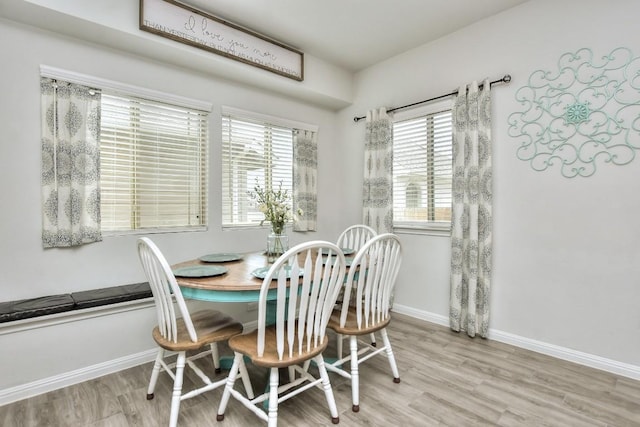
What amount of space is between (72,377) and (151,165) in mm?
1618

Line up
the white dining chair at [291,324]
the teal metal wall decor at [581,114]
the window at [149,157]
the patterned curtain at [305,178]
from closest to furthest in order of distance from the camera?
1. the white dining chair at [291,324]
2. the teal metal wall decor at [581,114]
3. the window at [149,157]
4. the patterned curtain at [305,178]

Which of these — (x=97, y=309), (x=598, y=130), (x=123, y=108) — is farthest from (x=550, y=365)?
(x=123, y=108)

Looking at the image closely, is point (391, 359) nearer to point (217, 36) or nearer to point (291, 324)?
point (291, 324)

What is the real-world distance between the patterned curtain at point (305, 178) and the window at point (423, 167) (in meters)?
0.92

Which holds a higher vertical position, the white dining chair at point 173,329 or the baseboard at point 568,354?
the white dining chair at point 173,329

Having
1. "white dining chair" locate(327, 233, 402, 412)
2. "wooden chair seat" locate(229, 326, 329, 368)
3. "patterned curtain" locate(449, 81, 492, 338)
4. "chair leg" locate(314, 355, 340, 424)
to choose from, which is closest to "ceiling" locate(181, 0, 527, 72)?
"patterned curtain" locate(449, 81, 492, 338)

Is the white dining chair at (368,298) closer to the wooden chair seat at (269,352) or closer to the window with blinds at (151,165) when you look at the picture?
the wooden chair seat at (269,352)

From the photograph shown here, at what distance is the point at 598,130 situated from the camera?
7.57 ft

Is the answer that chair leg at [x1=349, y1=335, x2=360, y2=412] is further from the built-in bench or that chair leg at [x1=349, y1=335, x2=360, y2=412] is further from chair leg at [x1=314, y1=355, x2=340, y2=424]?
the built-in bench

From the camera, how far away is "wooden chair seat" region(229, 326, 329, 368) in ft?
5.01

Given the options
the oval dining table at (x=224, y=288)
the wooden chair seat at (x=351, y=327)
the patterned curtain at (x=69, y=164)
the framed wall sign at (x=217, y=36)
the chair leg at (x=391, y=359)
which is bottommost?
the chair leg at (x=391, y=359)

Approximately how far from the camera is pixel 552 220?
253 cm

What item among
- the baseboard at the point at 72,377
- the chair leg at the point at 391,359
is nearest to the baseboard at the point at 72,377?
the baseboard at the point at 72,377

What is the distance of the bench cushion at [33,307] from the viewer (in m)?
1.93
